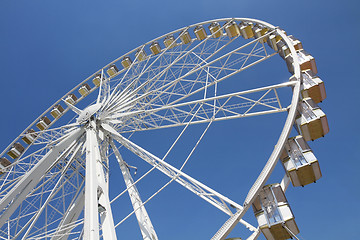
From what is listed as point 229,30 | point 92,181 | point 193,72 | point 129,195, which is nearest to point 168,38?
point 229,30

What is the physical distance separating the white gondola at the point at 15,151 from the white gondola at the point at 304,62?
13524 millimetres

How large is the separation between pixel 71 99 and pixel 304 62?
1255 cm

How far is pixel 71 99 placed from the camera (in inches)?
701

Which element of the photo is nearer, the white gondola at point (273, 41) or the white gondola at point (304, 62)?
the white gondola at point (304, 62)

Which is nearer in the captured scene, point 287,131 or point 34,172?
point 287,131

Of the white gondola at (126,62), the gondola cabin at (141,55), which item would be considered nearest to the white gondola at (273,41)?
the gondola cabin at (141,55)

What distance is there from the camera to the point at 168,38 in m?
17.1

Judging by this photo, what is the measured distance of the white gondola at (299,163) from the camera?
7.32 meters

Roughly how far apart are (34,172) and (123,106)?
4293 millimetres

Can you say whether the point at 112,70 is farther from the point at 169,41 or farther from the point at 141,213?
the point at 141,213

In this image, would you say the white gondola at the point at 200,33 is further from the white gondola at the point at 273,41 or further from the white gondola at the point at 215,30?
the white gondola at the point at 273,41

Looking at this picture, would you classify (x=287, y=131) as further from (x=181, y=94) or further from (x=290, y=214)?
(x=181, y=94)

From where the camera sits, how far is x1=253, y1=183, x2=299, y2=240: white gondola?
6492 mm

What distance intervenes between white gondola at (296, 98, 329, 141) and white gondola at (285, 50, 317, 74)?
7.16ft
